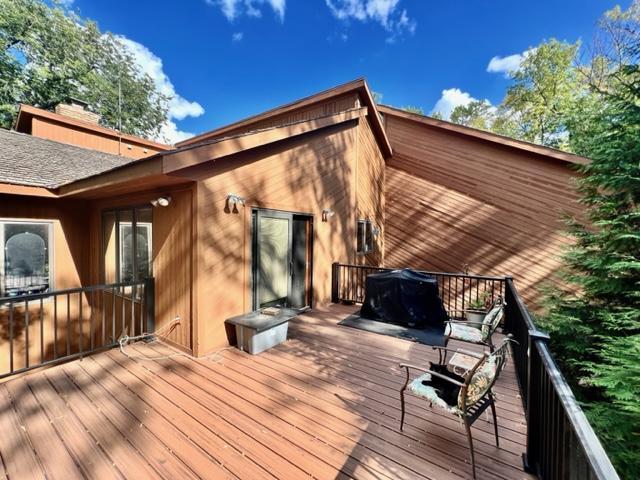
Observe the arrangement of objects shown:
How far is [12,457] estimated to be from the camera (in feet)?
6.95

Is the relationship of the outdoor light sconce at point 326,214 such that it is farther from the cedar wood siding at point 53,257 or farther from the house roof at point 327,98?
the cedar wood siding at point 53,257

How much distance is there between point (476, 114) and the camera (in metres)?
23.2

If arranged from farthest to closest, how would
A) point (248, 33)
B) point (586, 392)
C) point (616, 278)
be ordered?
point (248, 33) → point (586, 392) → point (616, 278)

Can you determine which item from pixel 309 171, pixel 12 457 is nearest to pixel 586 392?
pixel 309 171

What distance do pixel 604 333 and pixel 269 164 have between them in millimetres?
5476

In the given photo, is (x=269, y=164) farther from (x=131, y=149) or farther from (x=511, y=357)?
(x=131, y=149)

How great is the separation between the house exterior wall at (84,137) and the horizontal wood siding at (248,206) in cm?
951

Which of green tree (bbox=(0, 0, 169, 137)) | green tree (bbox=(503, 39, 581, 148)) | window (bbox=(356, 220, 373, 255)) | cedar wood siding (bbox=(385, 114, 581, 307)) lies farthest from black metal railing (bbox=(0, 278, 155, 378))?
green tree (bbox=(503, 39, 581, 148))

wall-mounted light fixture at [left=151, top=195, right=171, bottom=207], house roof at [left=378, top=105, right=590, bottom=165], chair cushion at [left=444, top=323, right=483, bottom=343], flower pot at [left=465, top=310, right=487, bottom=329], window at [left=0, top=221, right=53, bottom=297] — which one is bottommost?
flower pot at [left=465, top=310, right=487, bottom=329]

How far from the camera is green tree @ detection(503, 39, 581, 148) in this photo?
15320mm

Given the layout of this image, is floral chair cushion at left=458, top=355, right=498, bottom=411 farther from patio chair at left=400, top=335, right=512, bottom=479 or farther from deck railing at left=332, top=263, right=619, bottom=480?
deck railing at left=332, top=263, right=619, bottom=480

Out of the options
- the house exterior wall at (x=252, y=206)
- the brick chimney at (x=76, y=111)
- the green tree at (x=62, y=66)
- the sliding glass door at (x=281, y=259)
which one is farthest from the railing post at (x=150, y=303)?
the green tree at (x=62, y=66)

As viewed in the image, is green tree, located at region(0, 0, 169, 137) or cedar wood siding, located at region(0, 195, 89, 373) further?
green tree, located at region(0, 0, 169, 137)

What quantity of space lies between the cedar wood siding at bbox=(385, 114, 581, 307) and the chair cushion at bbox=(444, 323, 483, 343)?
4946mm
